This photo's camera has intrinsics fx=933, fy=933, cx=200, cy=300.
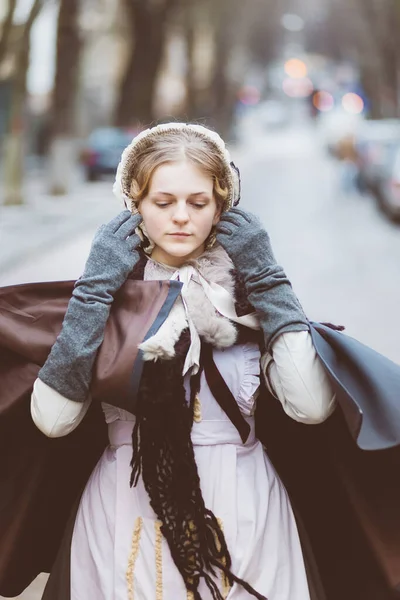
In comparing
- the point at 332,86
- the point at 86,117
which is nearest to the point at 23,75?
the point at 86,117

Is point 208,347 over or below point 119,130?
below

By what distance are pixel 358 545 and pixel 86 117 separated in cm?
4751

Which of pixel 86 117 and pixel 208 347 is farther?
pixel 86 117

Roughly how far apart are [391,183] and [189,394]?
17.1m

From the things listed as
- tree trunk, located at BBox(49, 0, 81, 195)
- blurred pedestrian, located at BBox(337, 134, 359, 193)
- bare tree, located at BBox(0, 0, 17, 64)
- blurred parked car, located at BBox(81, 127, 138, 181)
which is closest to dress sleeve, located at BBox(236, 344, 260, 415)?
bare tree, located at BBox(0, 0, 17, 64)

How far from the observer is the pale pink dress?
6.72ft

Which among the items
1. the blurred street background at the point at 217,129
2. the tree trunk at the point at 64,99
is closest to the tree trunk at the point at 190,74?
the blurred street background at the point at 217,129

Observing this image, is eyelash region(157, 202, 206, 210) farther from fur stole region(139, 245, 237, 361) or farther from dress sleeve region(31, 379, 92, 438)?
dress sleeve region(31, 379, 92, 438)

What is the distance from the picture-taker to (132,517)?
82.5 inches

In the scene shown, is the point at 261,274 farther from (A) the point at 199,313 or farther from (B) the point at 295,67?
(B) the point at 295,67

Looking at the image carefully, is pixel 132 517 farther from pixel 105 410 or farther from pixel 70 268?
pixel 70 268

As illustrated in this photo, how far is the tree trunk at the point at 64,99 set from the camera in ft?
74.2

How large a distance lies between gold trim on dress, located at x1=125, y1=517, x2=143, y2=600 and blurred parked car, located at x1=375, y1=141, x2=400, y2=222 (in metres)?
16.9

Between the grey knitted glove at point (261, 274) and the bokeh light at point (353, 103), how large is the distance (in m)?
Result: 60.9
